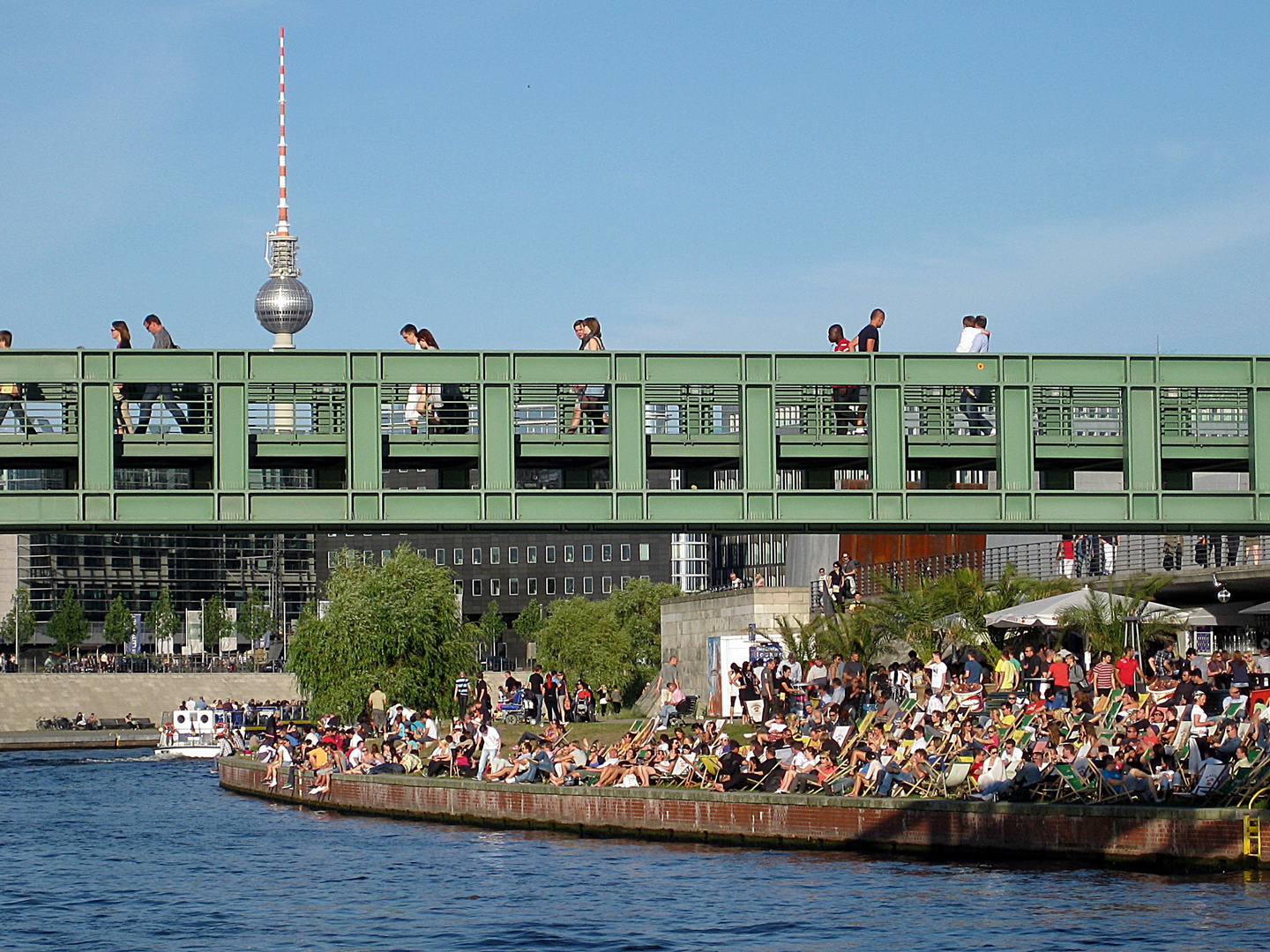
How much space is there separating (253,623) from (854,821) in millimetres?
117575

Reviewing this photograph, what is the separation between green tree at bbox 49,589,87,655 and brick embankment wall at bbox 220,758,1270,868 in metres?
97.6

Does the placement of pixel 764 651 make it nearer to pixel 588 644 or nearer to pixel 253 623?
pixel 588 644

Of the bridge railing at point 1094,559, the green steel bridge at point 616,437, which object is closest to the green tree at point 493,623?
the bridge railing at point 1094,559

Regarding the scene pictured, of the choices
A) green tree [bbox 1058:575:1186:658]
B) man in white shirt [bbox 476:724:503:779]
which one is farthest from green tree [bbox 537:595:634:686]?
green tree [bbox 1058:575:1186:658]

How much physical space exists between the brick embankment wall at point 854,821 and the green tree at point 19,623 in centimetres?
9766

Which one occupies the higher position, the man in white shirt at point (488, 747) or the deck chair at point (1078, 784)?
the deck chair at point (1078, 784)

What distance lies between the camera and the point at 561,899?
91.5ft

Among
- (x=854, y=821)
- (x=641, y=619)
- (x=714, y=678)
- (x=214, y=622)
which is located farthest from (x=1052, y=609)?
(x=214, y=622)

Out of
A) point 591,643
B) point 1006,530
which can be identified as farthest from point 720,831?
point 591,643

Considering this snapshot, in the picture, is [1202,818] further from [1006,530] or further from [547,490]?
[547,490]

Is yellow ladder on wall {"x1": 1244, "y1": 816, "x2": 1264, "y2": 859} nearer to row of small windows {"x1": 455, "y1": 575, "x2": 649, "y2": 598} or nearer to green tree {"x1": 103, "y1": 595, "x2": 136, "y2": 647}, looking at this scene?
green tree {"x1": 103, "y1": 595, "x2": 136, "y2": 647}

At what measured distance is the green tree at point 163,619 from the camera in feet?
452

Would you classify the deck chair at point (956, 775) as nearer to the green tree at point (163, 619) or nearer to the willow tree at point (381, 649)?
the willow tree at point (381, 649)

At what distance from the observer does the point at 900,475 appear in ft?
94.2
